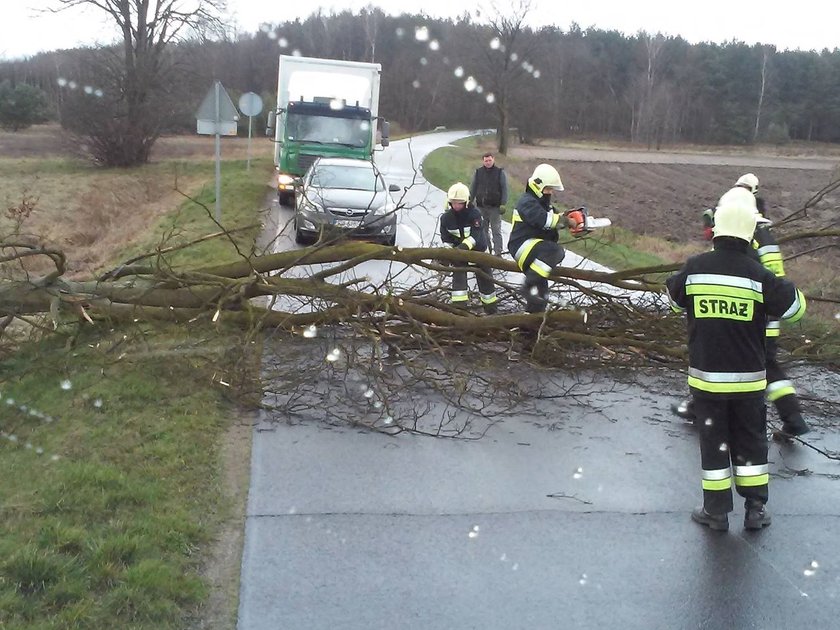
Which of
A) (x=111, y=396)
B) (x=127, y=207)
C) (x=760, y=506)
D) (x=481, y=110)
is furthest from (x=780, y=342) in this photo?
(x=481, y=110)

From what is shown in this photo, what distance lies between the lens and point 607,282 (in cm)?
753

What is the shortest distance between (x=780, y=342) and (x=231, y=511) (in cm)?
524

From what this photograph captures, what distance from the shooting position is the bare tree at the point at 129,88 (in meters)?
33.0

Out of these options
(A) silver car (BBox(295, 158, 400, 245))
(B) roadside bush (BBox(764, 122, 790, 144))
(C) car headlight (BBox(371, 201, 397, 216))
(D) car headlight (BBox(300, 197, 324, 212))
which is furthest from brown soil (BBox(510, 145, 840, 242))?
(B) roadside bush (BBox(764, 122, 790, 144))

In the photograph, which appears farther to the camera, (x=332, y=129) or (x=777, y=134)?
(x=777, y=134)

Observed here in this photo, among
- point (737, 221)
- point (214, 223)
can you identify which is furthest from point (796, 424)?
point (214, 223)

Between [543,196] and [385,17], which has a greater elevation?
[385,17]

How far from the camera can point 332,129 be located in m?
19.2

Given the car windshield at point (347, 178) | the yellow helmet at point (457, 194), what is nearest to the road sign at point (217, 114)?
the car windshield at point (347, 178)

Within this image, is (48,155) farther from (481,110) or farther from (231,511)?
(231,511)

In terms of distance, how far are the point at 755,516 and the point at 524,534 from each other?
4.28ft

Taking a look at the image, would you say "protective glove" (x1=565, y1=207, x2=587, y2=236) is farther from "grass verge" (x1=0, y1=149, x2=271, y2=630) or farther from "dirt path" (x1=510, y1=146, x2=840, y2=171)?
"dirt path" (x1=510, y1=146, x2=840, y2=171)

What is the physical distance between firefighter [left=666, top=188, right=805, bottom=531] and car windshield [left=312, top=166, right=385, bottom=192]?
11.0 meters

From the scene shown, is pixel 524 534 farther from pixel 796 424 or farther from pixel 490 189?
pixel 490 189
